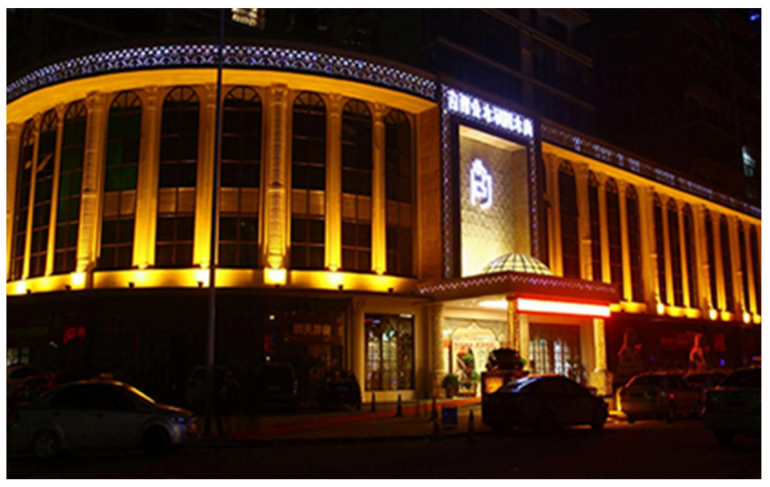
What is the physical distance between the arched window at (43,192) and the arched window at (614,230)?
30.4m

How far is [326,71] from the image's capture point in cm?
3098

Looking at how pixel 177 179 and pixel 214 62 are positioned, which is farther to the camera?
pixel 177 179

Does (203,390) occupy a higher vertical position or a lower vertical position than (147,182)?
lower

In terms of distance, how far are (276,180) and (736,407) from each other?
2035cm

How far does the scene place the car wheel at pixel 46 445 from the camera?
1375cm

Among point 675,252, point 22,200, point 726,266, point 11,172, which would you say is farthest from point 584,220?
point 11,172

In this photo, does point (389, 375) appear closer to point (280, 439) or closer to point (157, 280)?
point (157, 280)

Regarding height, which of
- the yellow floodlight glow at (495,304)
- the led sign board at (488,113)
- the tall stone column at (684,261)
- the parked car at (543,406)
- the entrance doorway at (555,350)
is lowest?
the parked car at (543,406)

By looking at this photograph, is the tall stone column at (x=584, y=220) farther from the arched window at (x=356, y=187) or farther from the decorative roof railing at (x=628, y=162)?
the arched window at (x=356, y=187)

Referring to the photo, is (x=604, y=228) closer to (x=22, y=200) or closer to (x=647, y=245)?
(x=647, y=245)

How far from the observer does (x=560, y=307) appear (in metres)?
30.0

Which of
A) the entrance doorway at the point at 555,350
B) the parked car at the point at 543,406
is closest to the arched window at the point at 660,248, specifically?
the entrance doorway at the point at 555,350

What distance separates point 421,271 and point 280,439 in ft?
52.7

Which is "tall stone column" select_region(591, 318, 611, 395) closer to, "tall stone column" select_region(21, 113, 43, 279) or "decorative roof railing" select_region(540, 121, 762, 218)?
"decorative roof railing" select_region(540, 121, 762, 218)
